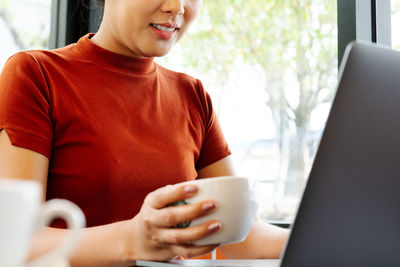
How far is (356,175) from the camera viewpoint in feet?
1.71

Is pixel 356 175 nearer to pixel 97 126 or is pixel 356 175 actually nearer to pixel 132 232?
pixel 132 232

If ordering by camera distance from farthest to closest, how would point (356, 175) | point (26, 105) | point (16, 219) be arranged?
1. point (26, 105)
2. point (356, 175)
3. point (16, 219)

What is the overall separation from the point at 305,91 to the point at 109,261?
151 cm

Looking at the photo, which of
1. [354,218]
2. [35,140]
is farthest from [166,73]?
[354,218]

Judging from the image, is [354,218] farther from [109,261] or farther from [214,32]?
[214,32]

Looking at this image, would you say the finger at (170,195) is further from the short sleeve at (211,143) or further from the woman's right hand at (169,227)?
the short sleeve at (211,143)

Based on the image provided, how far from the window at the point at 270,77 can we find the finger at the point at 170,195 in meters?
1.37

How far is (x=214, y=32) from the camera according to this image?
227cm

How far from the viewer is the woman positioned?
89 cm

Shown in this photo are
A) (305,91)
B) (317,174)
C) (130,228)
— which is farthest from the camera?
(305,91)

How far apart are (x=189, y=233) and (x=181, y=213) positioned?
3 cm

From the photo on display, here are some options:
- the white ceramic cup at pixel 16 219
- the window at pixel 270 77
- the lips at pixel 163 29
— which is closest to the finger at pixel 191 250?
the white ceramic cup at pixel 16 219

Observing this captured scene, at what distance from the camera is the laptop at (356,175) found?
50cm

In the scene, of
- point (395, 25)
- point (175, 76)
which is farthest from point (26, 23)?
point (395, 25)
